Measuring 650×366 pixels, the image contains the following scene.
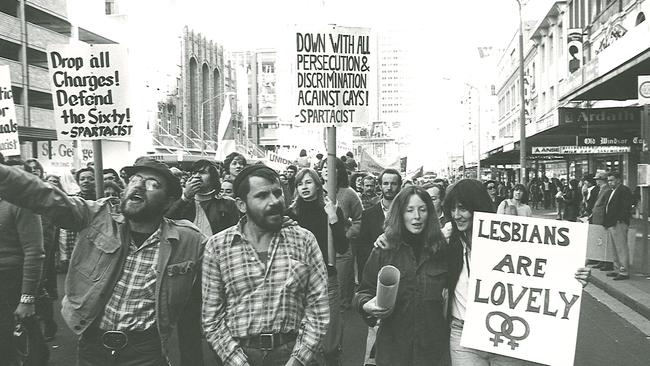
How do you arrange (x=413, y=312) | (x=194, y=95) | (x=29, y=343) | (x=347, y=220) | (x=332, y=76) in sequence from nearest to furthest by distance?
(x=413, y=312) → (x=29, y=343) → (x=332, y=76) → (x=347, y=220) → (x=194, y=95)

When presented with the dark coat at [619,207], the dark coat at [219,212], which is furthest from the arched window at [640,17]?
the dark coat at [219,212]

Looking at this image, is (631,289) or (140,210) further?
(631,289)

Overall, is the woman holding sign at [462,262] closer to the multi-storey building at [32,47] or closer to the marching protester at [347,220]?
the marching protester at [347,220]

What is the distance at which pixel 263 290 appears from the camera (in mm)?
3410

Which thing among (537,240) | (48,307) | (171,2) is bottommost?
(48,307)

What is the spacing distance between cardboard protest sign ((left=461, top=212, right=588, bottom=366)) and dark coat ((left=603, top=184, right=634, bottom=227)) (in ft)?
30.9

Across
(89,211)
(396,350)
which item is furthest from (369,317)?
(89,211)

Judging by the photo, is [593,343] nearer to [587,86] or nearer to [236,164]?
[236,164]

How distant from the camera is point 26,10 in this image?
4206cm

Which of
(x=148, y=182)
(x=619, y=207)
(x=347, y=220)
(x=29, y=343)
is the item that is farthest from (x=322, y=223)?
(x=619, y=207)

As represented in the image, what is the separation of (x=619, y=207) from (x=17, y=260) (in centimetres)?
1067

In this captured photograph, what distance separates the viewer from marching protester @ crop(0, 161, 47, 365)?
505 cm

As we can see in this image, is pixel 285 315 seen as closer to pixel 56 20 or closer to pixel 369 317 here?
pixel 369 317

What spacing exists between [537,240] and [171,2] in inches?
2486
